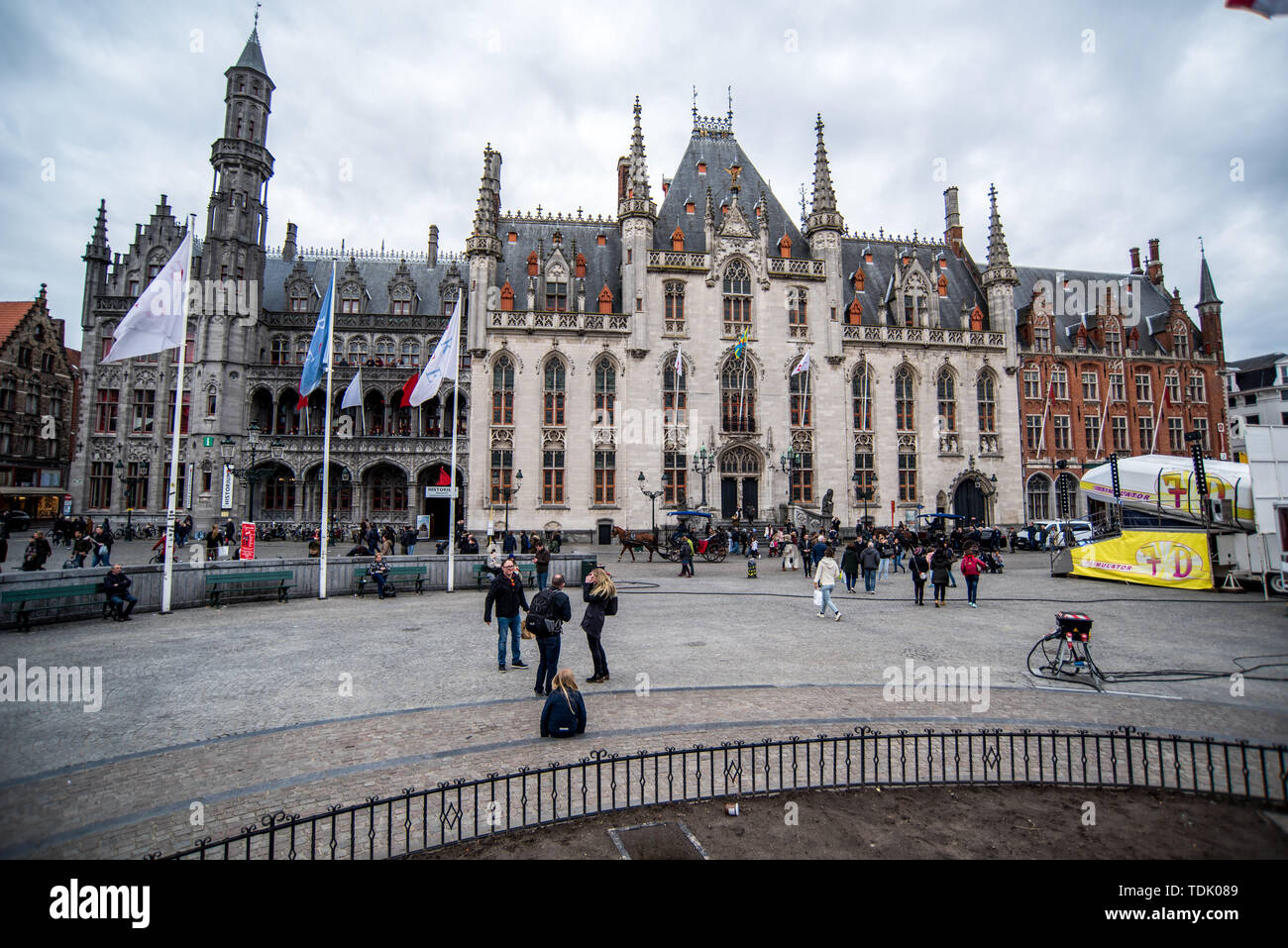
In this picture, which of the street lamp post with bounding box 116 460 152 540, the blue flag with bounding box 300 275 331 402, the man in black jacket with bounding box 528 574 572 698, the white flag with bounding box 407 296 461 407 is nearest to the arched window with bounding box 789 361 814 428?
the white flag with bounding box 407 296 461 407

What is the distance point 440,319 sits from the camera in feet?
155

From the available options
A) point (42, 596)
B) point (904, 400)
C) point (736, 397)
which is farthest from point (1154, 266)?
point (42, 596)

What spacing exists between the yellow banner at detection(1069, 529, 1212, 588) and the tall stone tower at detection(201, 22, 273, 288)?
5250 cm

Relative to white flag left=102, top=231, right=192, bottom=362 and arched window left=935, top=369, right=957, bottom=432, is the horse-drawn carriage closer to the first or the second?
white flag left=102, top=231, right=192, bottom=362

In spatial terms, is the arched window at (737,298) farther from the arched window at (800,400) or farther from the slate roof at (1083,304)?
the slate roof at (1083,304)

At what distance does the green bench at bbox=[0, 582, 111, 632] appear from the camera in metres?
12.8

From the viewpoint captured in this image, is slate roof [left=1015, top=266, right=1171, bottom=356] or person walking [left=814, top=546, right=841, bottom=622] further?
slate roof [left=1015, top=266, right=1171, bottom=356]

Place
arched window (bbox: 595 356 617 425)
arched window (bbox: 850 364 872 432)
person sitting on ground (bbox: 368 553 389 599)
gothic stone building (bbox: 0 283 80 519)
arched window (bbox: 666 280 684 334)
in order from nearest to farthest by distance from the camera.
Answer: person sitting on ground (bbox: 368 553 389 599) < arched window (bbox: 595 356 617 425) < arched window (bbox: 666 280 684 334) < arched window (bbox: 850 364 872 432) < gothic stone building (bbox: 0 283 80 519)

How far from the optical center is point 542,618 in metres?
8.77

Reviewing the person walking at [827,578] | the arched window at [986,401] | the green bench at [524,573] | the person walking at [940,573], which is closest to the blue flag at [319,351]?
the green bench at [524,573]

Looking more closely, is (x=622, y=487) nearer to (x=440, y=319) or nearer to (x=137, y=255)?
(x=440, y=319)

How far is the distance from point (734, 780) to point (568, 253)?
39.4m

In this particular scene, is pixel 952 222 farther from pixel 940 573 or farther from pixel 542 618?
pixel 542 618

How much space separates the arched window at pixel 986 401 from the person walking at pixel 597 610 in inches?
1629
